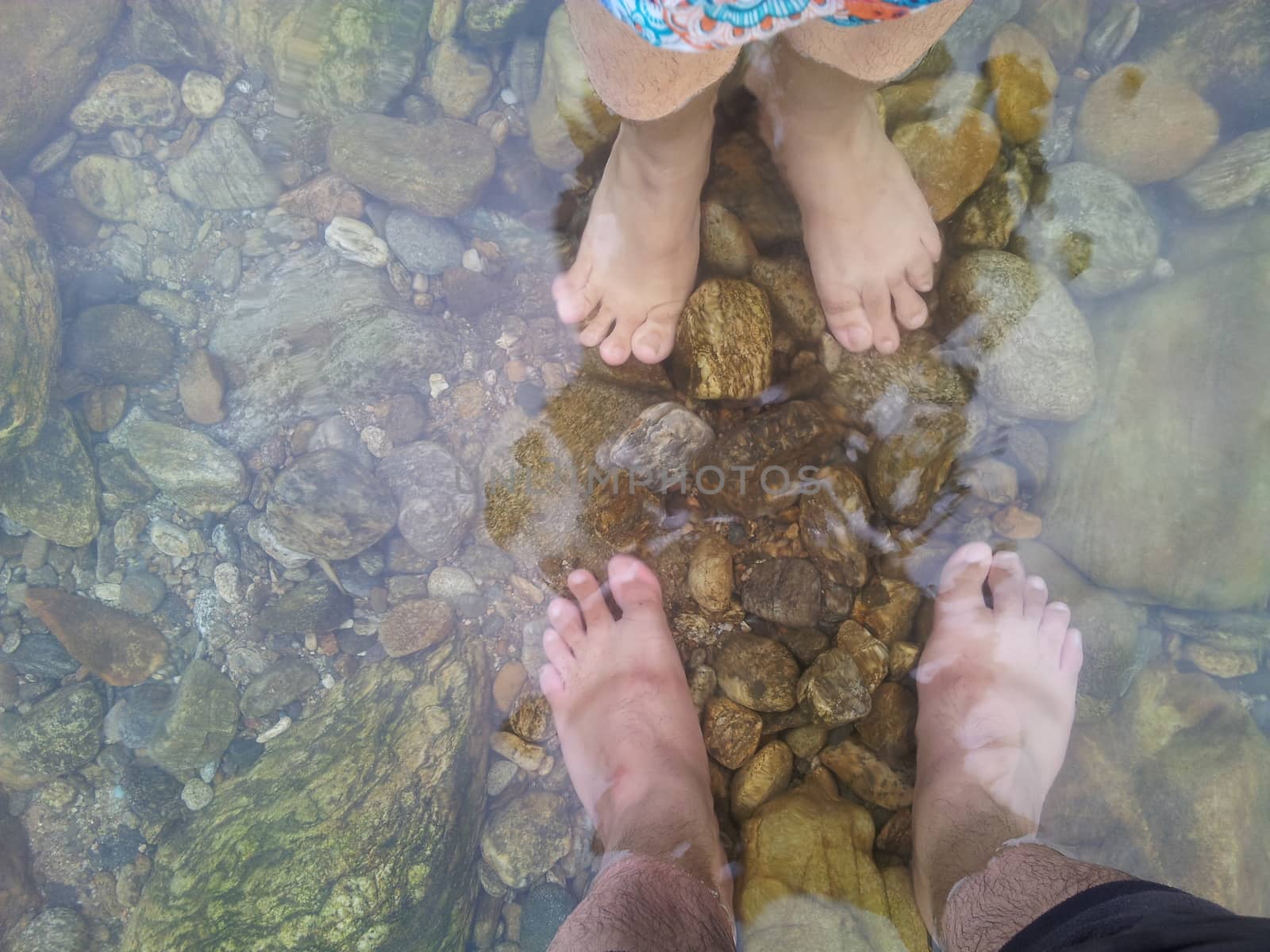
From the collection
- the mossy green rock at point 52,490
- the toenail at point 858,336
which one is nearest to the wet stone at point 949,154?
the toenail at point 858,336

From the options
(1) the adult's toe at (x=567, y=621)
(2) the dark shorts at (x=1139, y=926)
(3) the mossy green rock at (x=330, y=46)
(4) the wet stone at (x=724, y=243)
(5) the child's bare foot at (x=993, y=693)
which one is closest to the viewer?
(2) the dark shorts at (x=1139, y=926)

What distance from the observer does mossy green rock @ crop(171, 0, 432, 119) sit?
2.70 metres

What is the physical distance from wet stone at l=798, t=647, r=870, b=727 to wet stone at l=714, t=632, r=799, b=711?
0.05 m

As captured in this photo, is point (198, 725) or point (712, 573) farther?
point (198, 725)

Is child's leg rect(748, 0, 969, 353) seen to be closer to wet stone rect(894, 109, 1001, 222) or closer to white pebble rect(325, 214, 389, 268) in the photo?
wet stone rect(894, 109, 1001, 222)

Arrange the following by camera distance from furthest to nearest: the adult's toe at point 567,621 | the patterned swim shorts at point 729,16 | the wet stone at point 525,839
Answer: the adult's toe at point 567,621, the wet stone at point 525,839, the patterned swim shorts at point 729,16

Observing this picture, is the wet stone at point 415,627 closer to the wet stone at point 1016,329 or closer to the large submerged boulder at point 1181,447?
the wet stone at point 1016,329

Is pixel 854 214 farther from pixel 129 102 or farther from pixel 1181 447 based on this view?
pixel 129 102

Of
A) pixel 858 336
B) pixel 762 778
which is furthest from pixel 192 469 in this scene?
pixel 858 336

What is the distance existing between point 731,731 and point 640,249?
4.96 ft

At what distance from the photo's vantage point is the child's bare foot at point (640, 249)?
6.22 feet

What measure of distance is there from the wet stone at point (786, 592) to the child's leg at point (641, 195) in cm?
76

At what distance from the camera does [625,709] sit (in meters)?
2.29

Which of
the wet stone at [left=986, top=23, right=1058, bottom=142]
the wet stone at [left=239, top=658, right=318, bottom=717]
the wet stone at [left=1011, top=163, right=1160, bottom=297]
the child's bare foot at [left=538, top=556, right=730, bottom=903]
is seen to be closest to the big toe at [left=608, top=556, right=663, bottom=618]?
the child's bare foot at [left=538, top=556, right=730, bottom=903]
